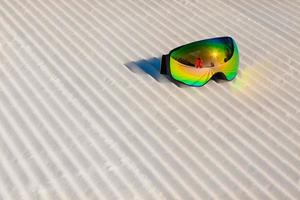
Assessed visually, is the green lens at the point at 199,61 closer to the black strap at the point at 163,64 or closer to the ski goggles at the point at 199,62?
the ski goggles at the point at 199,62

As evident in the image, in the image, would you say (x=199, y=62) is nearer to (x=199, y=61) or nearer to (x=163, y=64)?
(x=199, y=61)

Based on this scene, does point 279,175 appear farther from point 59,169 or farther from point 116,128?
point 59,169

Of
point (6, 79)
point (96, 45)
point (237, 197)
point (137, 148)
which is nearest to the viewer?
point (237, 197)

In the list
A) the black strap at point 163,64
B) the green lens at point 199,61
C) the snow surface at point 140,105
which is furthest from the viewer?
the black strap at point 163,64

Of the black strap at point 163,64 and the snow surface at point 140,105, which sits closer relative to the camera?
the snow surface at point 140,105

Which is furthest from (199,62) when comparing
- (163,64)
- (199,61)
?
(163,64)

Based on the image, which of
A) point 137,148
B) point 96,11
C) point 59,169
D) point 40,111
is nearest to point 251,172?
point 137,148

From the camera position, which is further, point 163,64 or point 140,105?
point 163,64

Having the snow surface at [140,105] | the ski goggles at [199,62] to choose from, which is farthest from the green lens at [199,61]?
the snow surface at [140,105]

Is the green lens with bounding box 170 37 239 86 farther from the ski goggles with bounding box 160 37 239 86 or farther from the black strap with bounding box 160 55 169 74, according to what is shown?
the black strap with bounding box 160 55 169 74
